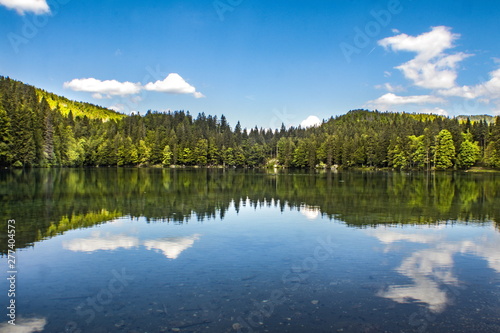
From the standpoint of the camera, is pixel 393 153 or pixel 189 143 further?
pixel 189 143

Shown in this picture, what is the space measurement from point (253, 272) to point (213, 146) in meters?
171

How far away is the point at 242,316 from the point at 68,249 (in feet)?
33.7

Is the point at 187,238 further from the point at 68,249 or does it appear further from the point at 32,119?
the point at 32,119

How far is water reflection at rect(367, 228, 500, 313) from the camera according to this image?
11.3 metres

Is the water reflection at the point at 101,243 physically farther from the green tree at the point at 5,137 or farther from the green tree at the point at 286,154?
the green tree at the point at 286,154

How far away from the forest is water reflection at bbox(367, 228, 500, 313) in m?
101

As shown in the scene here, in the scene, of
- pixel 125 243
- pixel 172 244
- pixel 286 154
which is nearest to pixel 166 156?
pixel 286 154

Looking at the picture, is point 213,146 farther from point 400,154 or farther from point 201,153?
point 400,154

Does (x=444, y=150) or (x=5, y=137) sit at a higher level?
(x=5, y=137)

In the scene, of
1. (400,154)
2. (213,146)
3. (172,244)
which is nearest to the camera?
(172,244)

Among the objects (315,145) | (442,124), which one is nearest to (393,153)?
(442,124)

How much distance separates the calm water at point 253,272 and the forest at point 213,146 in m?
91.6

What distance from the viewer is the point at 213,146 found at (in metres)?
183

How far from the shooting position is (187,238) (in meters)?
19.0
